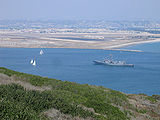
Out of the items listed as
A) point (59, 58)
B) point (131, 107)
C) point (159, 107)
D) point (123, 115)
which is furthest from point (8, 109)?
point (59, 58)

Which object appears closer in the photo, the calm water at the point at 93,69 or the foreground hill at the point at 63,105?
the foreground hill at the point at 63,105

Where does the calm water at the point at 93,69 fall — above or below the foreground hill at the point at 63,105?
below

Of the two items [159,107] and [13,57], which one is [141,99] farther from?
[13,57]

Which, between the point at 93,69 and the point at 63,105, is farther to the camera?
the point at 93,69

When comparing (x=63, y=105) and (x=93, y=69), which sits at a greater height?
(x=63, y=105)

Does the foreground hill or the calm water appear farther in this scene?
the calm water
